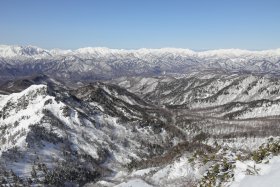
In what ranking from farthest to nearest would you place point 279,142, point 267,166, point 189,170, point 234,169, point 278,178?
point 189,170, point 279,142, point 234,169, point 267,166, point 278,178

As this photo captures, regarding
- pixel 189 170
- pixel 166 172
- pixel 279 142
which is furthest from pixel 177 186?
pixel 279 142

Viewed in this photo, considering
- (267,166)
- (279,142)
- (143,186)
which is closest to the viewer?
(267,166)

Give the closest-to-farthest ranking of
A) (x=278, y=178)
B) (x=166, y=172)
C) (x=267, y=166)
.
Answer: (x=278, y=178), (x=267, y=166), (x=166, y=172)

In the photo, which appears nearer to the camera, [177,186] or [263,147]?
[263,147]

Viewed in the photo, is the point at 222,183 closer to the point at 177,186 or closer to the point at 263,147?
the point at 263,147

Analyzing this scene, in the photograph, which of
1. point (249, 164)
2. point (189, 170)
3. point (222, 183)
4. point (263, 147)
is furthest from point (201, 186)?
point (189, 170)

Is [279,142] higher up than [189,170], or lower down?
A: higher up

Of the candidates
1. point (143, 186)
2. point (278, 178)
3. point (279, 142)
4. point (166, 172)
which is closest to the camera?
point (278, 178)

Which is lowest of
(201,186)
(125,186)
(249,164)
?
(125,186)

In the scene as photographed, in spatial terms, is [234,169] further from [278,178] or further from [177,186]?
[177,186]
